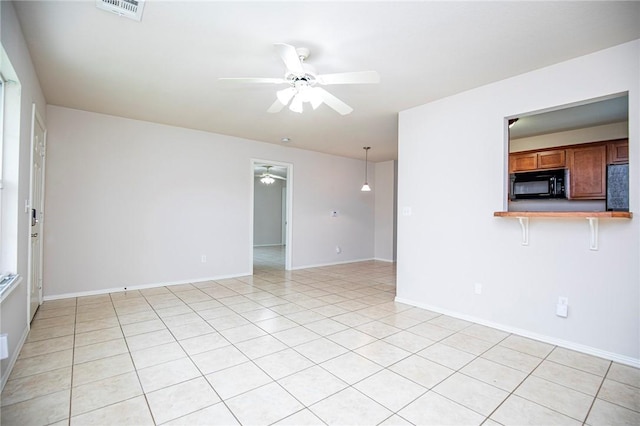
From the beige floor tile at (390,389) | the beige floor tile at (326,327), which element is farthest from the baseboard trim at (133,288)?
the beige floor tile at (390,389)

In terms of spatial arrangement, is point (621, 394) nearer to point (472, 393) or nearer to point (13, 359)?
point (472, 393)

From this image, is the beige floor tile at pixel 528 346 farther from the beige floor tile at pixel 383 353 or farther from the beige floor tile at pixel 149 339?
the beige floor tile at pixel 149 339

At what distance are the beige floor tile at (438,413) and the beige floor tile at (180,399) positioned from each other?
1198 mm

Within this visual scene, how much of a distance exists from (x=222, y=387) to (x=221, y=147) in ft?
14.0

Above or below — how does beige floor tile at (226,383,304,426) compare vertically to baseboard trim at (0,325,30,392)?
below

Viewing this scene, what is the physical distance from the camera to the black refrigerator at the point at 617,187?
11.6ft

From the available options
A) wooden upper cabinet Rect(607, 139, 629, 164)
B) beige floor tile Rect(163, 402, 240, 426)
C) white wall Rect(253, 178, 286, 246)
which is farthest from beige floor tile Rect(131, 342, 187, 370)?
white wall Rect(253, 178, 286, 246)

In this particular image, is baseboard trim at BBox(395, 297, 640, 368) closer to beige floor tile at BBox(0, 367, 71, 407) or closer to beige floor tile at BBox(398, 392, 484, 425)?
beige floor tile at BBox(398, 392, 484, 425)

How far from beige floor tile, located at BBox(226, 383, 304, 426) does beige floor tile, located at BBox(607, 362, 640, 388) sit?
2.32 meters

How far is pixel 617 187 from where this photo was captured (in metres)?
3.65

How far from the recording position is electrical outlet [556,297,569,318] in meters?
2.74

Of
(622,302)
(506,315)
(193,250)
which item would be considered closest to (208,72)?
(193,250)

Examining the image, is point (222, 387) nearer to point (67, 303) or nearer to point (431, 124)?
point (67, 303)

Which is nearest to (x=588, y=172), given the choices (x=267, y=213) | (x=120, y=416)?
(x=120, y=416)
